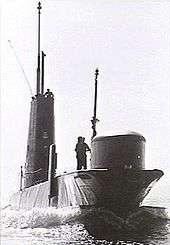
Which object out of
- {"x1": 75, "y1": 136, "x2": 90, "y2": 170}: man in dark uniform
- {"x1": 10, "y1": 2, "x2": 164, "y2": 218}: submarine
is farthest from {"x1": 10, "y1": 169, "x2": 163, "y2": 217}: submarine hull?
{"x1": 75, "y1": 136, "x2": 90, "y2": 170}: man in dark uniform

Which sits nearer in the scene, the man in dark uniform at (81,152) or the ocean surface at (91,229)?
the ocean surface at (91,229)

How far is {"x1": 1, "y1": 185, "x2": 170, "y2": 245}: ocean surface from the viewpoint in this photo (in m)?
5.12

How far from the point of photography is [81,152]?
21.8 ft

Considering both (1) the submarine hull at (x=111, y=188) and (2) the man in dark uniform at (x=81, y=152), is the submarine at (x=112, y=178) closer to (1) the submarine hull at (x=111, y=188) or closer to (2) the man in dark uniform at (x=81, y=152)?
(1) the submarine hull at (x=111, y=188)

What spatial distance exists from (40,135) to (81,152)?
102 inches

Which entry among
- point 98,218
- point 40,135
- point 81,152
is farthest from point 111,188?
point 40,135

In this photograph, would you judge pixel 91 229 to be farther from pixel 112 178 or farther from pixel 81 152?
pixel 81 152

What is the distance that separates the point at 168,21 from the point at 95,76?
2.34 m

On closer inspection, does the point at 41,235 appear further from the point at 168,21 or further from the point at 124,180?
the point at 168,21

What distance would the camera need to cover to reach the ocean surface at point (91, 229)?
5117mm

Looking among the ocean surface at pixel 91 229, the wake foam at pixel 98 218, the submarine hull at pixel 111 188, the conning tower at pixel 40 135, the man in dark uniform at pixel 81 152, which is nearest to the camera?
the ocean surface at pixel 91 229

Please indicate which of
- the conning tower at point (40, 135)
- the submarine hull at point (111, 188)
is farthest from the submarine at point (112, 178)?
the conning tower at point (40, 135)

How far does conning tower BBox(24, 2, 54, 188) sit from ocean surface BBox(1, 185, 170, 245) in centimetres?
262

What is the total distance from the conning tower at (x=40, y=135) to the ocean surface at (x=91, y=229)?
8.58ft
